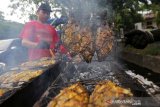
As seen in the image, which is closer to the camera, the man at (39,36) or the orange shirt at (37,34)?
the man at (39,36)

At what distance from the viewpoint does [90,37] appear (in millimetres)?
5703

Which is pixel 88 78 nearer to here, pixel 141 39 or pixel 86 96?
pixel 86 96

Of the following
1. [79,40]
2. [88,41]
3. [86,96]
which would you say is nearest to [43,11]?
[79,40]

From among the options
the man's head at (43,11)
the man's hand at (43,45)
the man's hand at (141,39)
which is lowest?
the man's hand at (141,39)

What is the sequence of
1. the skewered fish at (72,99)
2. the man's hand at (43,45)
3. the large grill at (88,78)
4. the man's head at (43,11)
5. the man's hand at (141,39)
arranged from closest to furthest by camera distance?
1. the skewered fish at (72,99)
2. the large grill at (88,78)
3. the man's head at (43,11)
4. the man's hand at (43,45)
5. the man's hand at (141,39)

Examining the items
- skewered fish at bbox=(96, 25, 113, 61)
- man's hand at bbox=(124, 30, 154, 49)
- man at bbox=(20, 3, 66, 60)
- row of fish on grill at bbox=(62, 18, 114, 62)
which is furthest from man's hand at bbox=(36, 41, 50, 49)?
man's hand at bbox=(124, 30, 154, 49)

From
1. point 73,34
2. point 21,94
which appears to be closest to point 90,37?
point 73,34

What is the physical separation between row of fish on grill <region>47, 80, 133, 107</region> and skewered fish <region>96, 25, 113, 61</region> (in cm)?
201

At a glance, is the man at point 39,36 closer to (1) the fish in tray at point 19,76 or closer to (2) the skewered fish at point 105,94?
(1) the fish in tray at point 19,76

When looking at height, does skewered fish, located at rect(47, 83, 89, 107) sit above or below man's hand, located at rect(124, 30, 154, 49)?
above

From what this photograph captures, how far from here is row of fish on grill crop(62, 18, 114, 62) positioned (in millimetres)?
5668

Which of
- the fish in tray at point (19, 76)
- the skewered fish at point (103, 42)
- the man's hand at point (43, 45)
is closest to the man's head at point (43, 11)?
the man's hand at point (43, 45)

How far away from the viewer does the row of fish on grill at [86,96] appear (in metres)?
3.31

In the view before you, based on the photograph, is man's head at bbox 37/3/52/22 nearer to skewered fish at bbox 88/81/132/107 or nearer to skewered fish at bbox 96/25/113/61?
skewered fish at bbox 96/25/113/61
